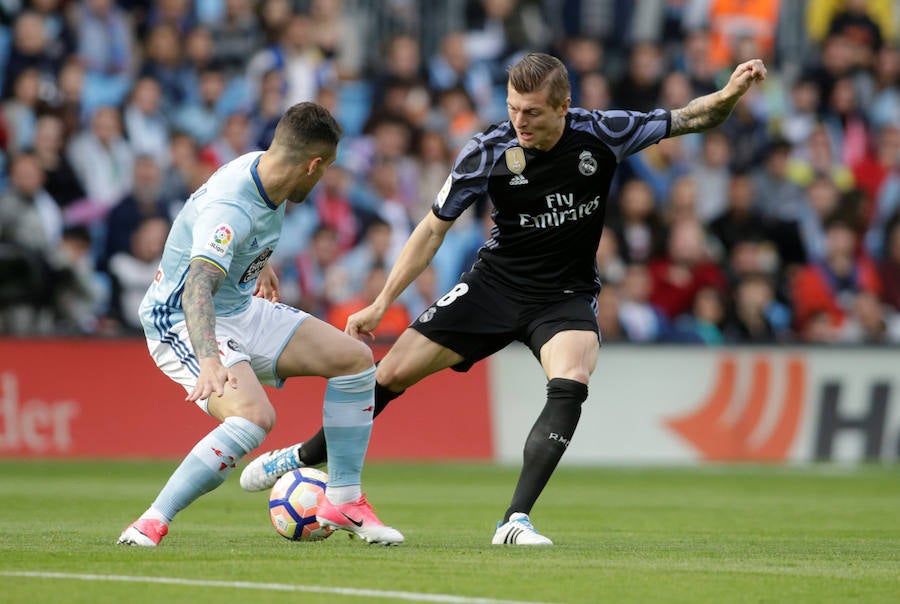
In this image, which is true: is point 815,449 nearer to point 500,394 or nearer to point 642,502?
point 500,394

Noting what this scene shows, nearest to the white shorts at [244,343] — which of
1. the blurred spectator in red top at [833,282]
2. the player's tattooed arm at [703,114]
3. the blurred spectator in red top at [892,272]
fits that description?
the player's tattooed arm at [703,114]

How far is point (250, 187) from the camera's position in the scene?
7.72 metres

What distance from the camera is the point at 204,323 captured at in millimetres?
7168

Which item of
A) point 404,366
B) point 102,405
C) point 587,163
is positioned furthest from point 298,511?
point 102,405

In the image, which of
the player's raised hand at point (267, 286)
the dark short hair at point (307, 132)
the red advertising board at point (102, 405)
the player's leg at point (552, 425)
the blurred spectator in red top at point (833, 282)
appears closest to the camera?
the dark short hair at point (307, 132)

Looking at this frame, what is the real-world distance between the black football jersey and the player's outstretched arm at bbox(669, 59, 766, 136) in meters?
0.09

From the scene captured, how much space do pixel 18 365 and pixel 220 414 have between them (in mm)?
8169

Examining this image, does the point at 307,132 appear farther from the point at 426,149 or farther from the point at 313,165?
the point at 426,149

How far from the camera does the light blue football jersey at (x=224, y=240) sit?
24.2ft

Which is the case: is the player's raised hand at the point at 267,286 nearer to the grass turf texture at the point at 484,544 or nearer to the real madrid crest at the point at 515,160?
the grass turf texture at the point at 484,544

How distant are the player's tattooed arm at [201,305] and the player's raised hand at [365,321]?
4.42ft

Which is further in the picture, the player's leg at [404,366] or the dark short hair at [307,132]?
the player's leg at [404,366]

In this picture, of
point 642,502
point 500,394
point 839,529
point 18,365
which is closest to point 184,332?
point 839,529

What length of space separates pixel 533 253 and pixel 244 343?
1876 mm
